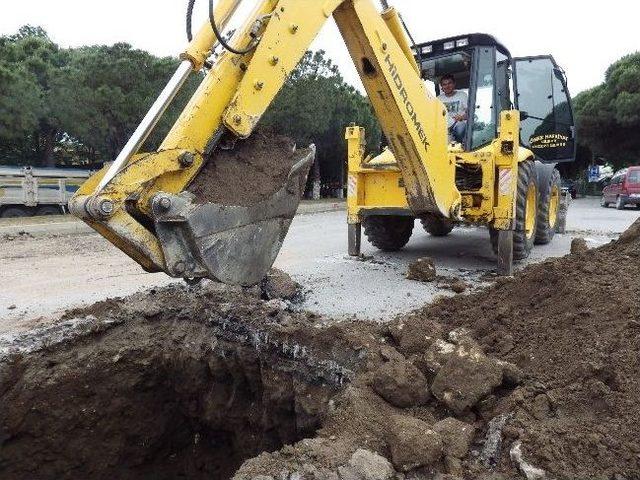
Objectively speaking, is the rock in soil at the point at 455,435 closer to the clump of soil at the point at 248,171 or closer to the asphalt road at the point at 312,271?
the clump of soil at the point at 248,171

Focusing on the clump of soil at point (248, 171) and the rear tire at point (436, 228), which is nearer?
the clump of soil at point (248, 171)

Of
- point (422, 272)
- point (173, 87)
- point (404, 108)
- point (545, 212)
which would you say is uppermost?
point (404, 108)

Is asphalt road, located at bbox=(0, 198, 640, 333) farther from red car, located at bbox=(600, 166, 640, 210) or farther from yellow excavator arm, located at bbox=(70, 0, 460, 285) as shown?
red car, located at bbox=(600, 166, 640, 210)

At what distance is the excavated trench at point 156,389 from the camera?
380cm

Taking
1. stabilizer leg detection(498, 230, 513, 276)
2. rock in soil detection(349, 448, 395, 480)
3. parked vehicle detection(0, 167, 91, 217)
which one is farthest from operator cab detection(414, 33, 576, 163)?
parked vehicle detection(0, 167, 91, 217)

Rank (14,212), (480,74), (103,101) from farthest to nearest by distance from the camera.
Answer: (103,101)
(14,212)
(480,74)

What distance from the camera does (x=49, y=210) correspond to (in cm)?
1623

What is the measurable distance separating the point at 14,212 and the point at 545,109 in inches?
553

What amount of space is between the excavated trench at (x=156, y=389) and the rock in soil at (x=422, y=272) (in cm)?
209

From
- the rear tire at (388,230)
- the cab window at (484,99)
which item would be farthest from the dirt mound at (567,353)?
the rear tire at (388,230)

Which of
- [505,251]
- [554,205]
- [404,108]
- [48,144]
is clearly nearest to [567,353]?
[404,108]

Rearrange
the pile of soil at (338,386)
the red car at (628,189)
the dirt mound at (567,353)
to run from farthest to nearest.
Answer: the red car at (628,189), the pile of soil at (338,386), the dirt mound at (567,353)

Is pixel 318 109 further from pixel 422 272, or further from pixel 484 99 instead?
pixel 422 272

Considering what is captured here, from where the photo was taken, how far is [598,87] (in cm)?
2855
